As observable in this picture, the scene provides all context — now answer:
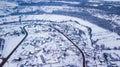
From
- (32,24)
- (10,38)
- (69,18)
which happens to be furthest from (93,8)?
Answer: (10,38)

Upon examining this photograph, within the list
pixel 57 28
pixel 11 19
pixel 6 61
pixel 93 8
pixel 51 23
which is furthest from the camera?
pixel 93 8

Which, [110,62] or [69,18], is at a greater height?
[69,18]

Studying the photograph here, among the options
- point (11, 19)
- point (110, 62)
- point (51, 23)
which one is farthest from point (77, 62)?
point (11, 19)

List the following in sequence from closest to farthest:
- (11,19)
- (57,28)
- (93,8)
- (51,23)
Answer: (57,28) → (51,23) → (11,19) → (93,8)

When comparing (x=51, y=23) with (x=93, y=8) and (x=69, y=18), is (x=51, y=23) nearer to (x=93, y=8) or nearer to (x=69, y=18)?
(x=69, y=18)

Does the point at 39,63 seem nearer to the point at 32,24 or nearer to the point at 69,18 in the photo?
the point at 32,24

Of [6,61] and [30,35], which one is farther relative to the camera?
[30,35]
